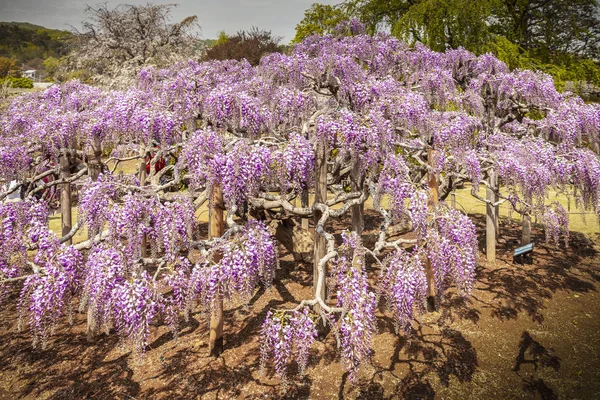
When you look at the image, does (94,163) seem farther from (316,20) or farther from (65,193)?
(316,20)

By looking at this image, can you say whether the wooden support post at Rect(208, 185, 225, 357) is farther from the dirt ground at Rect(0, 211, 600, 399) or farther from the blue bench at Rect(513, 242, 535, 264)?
the blue bench at Rect(513, 242, 535, 264)

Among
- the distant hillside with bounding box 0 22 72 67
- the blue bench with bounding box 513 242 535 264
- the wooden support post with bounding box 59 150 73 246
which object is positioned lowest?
the blue bench with bounding box 513 242 535 264

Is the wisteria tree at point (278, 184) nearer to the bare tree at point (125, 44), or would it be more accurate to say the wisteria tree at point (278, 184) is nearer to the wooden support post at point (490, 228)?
the wooden support post at point (490, 228)

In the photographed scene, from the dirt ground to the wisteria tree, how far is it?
18.4 inches

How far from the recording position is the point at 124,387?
4832mm

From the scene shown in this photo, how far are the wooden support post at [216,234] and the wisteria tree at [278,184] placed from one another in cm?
3

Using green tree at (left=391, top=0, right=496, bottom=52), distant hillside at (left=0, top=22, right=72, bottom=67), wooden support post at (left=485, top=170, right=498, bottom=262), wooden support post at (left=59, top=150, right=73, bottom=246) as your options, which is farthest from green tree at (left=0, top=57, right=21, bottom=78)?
wooden support post at (left=485, top=170, right=498, bottom=262)

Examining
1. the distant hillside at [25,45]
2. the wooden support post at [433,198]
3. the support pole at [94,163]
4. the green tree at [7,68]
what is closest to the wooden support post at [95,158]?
the support pole at [94,163]

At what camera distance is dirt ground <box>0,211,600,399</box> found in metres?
4.72

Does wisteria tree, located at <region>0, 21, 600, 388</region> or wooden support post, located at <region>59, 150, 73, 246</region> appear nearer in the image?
wisteria tree, located at <region>0, 21, 600, 388</region>

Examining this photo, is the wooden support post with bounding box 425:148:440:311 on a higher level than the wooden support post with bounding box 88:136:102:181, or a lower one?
lower

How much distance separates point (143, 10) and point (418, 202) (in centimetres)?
2158

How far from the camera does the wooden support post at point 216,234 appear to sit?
5.16m

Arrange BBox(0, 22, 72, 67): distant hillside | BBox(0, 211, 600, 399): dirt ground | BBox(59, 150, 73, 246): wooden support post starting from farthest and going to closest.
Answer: BBox(0, 22, 72, 67): distant hillside < BBox(59, 150, 73, 246): wooden support post < BBox(0, 211, 600, 399): dirt ground
